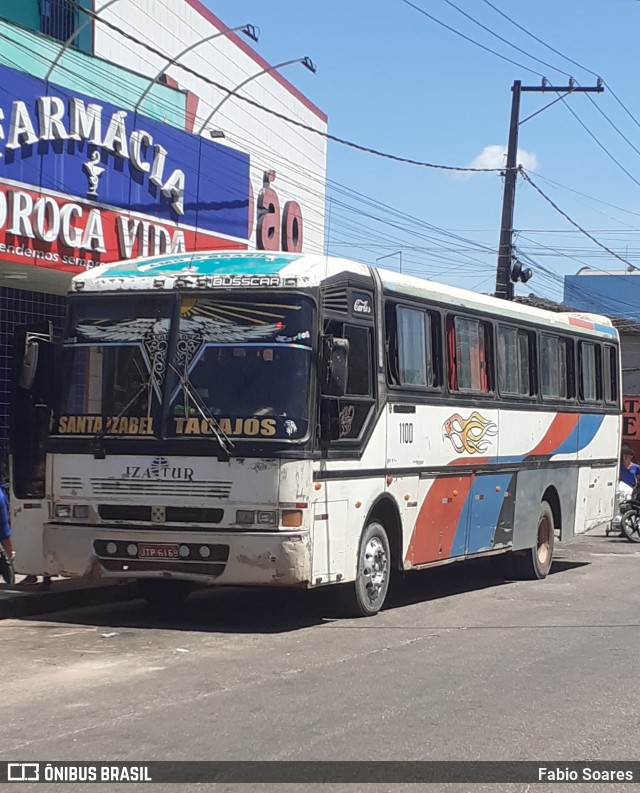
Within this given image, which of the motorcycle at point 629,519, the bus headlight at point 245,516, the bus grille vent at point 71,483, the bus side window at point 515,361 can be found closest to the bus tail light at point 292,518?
the bus headlight at point 245,516

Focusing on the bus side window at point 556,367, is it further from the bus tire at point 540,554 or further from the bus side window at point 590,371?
the bus tire at point 540,554

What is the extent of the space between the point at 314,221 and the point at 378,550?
Result: 57.7 ft

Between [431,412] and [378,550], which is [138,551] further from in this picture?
[431,412]

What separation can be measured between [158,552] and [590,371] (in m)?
8.85

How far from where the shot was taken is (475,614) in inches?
484

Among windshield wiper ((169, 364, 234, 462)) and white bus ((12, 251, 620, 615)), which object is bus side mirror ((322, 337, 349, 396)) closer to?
white bus ((12, 251, 620, 615))

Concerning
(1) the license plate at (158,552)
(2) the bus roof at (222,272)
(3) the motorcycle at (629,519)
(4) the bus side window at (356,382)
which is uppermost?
(2) the bus roof at (222,272)

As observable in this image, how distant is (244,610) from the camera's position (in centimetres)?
1216

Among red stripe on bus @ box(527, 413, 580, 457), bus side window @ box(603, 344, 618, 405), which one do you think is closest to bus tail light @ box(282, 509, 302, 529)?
red stripe on bus @ box(527, 413, 580, 457)

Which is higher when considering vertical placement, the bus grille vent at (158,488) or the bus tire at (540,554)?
the bus grille vent at (158,488)

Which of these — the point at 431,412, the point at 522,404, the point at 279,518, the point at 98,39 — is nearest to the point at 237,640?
the point at 279,518

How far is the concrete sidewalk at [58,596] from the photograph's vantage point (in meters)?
11.4

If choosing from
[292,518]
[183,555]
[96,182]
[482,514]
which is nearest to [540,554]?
[482,514]

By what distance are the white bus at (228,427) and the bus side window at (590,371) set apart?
17.5ft
